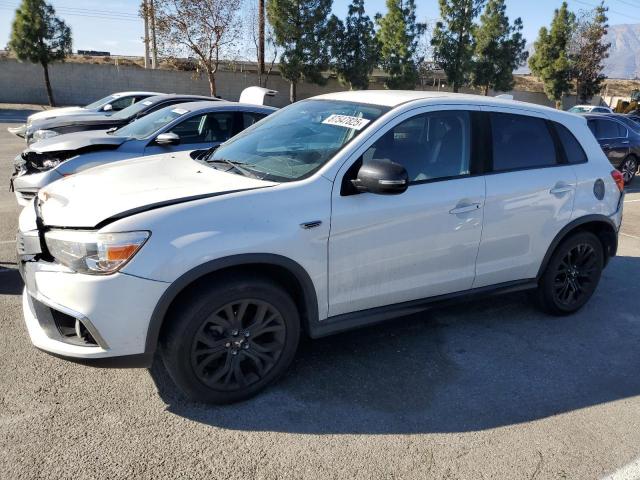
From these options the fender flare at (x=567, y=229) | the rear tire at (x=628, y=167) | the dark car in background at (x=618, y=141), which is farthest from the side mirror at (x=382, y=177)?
Answer: the rear tire at (x=628, y=167)

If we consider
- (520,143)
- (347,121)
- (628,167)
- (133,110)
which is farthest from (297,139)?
(628,167)

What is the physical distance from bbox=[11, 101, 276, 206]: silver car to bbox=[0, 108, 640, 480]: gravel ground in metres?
2.13

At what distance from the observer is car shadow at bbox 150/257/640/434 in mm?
3086

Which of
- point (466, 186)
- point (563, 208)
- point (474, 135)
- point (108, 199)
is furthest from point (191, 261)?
point (563, 208)

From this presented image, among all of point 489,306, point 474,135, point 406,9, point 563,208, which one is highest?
point 406,9

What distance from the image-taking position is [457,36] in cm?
3312

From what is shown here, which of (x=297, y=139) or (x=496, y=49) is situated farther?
(x=496, y=49)

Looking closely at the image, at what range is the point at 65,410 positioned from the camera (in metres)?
3.03

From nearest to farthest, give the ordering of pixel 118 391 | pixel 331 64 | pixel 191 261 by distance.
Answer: pixel 191 261 < pixel 118 391 < pixel 331 64

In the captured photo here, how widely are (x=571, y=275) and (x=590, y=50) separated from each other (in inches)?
1514

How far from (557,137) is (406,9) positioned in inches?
1192

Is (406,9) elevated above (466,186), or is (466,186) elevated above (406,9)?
(406,9)

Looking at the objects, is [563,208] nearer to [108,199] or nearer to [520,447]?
[520,447]

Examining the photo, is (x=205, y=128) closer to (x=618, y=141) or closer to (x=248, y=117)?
(x=248, y=117)
